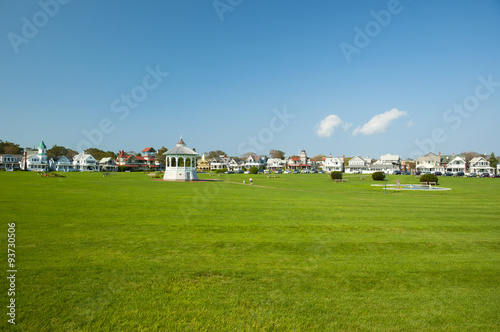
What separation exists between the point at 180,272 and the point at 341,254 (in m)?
4.71

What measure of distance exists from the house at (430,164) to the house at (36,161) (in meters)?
152

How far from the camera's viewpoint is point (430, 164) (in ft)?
383

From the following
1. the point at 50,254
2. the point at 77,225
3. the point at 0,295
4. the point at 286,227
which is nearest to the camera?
the point at 0,295

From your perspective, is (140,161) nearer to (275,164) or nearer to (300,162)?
(275,164)

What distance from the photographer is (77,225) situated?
10.6m

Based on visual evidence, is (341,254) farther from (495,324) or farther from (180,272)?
(180,272)

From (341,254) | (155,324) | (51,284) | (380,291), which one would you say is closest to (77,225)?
(51,284)

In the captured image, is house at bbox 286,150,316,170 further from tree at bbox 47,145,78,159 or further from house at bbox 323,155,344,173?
tree at bbox 47,145,78,159

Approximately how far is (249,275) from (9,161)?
135 meters

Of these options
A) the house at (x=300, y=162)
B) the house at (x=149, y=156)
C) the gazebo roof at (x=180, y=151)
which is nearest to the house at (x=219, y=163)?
the house at (x=149, y=156)

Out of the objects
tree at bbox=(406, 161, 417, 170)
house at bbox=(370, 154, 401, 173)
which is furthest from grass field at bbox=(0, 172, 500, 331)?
tree at bbox=(406, 161, 417, 170)

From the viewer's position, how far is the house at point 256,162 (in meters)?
141

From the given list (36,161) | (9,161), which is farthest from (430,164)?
(9,161)

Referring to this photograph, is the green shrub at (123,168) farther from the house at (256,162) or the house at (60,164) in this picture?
the house at (256,162)
